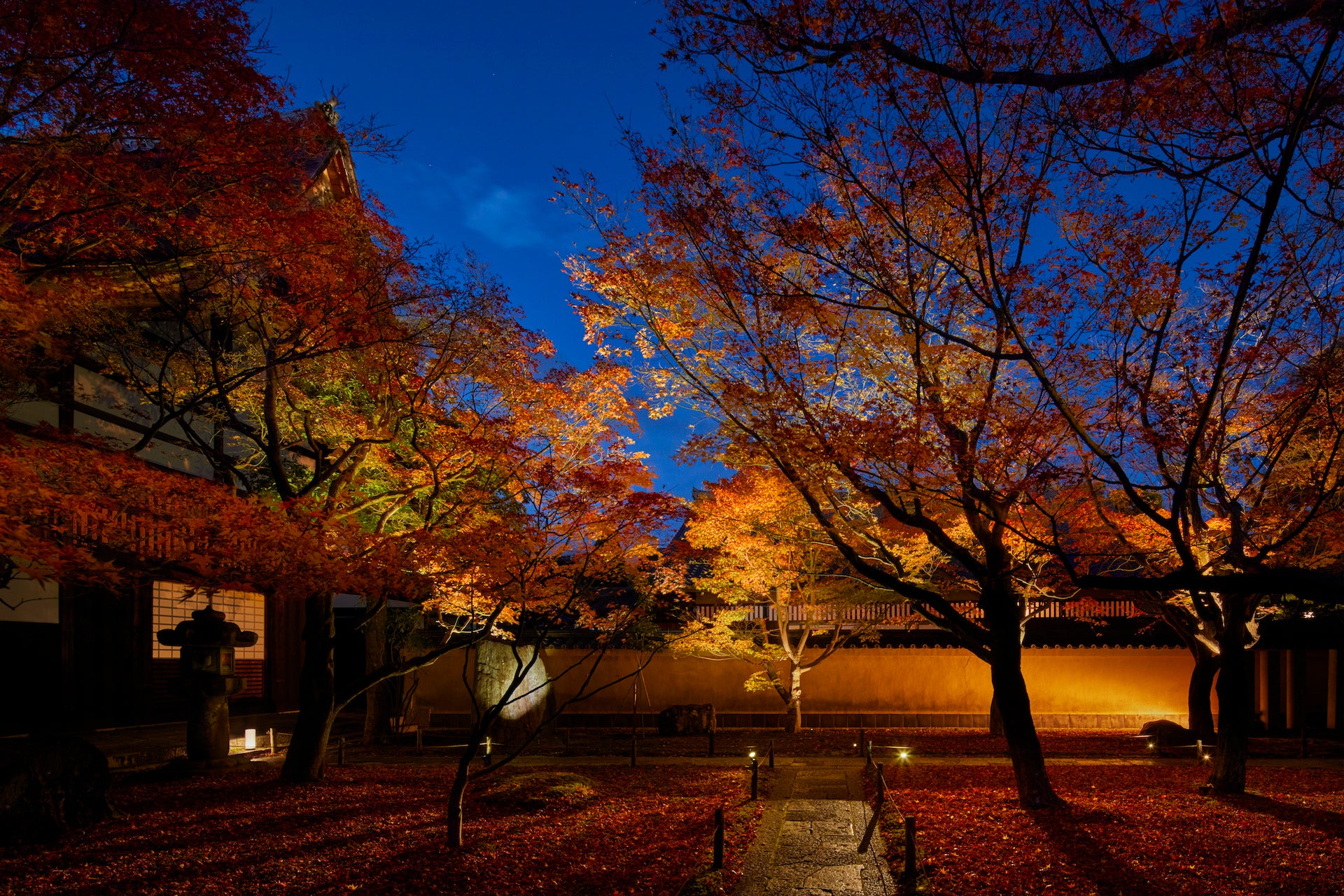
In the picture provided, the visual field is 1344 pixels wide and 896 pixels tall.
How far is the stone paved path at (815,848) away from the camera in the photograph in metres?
7.81

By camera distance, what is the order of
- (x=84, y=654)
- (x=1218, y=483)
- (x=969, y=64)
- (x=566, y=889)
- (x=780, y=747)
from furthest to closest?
(x=780, y=747)
(x=84, y=654)
(x=1218, y=483)
(x=566, y=889)
(x=969, y=64)

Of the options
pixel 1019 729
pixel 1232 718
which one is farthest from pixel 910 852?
pixel 1232 718

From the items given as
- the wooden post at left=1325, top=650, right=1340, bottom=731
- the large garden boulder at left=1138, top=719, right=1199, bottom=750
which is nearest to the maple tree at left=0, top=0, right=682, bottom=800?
the large garden boulder at left=1138, top=719, right=1199, bottom=750

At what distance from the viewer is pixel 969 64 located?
271 inches

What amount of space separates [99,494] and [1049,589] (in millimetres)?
17569

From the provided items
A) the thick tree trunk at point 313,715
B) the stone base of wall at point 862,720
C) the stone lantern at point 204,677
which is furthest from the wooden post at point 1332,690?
the stone lantern at point 204,677

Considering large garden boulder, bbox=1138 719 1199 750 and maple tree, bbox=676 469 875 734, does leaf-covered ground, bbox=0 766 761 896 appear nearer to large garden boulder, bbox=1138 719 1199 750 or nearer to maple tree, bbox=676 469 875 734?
maple tree, bbox=676 469 875 734

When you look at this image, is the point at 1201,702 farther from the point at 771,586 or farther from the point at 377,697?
the point at 377,697

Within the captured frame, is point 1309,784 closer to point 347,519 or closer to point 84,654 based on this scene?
point 347,519

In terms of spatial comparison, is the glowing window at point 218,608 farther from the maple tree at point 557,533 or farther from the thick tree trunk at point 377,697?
the maple tree at point 557,533

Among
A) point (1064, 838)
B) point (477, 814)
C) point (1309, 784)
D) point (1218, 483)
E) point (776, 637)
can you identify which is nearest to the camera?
point (1064, 838)

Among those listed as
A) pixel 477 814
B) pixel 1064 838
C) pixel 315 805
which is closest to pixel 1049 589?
pixel 1064 838

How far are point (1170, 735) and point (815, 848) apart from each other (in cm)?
1322

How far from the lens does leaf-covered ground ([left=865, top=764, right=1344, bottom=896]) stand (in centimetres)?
736
